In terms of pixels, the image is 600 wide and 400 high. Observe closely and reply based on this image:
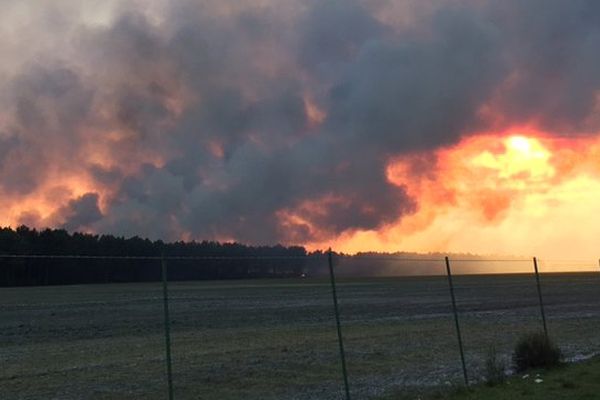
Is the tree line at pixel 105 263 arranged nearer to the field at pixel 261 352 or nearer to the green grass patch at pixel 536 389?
the field at pixel 261 352

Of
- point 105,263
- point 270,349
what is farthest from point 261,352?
point 105,263

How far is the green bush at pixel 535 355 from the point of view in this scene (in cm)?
1430

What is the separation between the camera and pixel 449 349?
21.0 metres

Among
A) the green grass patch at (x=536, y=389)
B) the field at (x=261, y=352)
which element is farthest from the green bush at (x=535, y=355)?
the field at (x=261, y=352)

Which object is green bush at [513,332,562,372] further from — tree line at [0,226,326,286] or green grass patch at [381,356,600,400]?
tree line at [0,226,326,286]

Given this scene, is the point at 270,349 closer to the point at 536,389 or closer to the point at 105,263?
the point at 536,389

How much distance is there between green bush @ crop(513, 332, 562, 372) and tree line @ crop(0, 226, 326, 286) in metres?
17.1

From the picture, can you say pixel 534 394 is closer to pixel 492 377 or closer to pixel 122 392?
pixel 492 377

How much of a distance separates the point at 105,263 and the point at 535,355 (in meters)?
122

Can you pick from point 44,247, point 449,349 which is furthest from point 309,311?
point 44,247

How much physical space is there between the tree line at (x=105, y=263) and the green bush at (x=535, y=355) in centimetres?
1707

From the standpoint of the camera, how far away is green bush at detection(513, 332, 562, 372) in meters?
14.3

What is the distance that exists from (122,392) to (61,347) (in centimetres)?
1187

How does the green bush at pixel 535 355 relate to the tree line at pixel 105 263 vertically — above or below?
below
